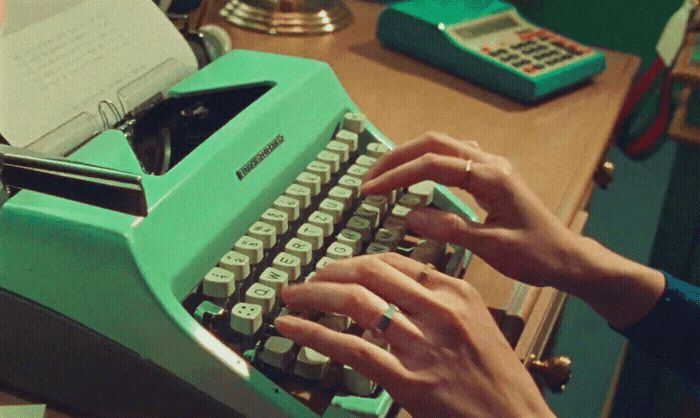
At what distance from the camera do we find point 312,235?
671 millimetres

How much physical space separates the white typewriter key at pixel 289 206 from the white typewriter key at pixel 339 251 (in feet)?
0.16

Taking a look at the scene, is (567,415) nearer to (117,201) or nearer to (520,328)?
(520,328)

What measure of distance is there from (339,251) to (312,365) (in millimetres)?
141

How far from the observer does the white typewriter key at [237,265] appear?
62 centimetres

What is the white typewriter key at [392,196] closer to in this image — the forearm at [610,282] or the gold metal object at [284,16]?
the forearm at [610,282]

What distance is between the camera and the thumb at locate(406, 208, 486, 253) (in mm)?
706

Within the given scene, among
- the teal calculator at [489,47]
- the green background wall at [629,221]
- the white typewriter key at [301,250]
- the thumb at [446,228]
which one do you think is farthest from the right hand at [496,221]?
the green background wall at [629,221]

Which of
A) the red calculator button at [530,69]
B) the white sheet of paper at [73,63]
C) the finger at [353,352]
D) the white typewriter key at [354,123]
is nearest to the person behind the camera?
the finger at [353,352]

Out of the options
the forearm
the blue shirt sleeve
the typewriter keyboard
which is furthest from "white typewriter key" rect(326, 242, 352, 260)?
the blue shirt sleeve

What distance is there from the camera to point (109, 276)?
1.80 feet

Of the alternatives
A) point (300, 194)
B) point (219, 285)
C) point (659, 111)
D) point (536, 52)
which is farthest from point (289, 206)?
point (659, 111)

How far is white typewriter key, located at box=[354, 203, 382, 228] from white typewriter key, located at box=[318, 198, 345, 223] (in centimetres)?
2

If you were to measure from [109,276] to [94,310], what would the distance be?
1.2 inches

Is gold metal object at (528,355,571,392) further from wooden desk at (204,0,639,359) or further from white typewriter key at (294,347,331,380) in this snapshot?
white typewriter key at (294,347,331,380)
